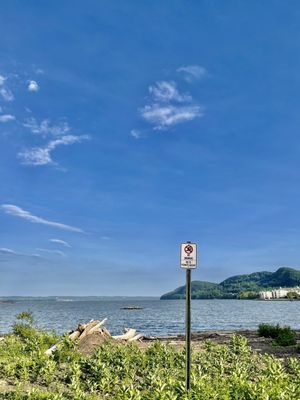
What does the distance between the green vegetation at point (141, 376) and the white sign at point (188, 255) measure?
9.12 feet

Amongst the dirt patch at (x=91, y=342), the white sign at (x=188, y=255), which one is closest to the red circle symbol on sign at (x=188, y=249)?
the white sign at (x=188, y=255)

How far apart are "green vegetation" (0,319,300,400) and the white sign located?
2.78 metres

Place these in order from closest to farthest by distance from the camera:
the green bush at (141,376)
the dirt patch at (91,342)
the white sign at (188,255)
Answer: the green bush at (141,376) < the white sign at (188,255) < the dirt patch at (91,342)

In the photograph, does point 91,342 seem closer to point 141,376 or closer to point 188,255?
point 141,376

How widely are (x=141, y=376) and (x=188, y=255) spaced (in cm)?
473

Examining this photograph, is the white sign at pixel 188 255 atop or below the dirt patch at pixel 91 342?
atop

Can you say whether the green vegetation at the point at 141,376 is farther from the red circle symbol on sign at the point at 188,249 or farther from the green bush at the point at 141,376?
the red circle symbol on sign at the point at 188,249

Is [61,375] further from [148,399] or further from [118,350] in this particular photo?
[148,399]

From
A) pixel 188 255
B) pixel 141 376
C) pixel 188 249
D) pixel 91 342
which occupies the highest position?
pixel 188 249

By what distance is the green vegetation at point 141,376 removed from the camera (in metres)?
9.59

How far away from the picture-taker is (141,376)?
1259 cm

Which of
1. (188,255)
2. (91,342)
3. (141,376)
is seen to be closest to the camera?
(188,255)

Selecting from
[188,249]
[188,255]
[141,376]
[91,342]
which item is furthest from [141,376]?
[91,342]

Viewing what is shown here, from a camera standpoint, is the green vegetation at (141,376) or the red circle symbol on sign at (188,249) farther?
the red circle symbol on sign at (188,249)
